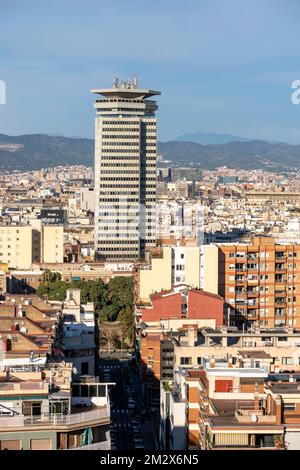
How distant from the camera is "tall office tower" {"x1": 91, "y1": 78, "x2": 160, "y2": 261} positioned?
34.0 meters

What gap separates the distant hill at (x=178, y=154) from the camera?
85.1 m

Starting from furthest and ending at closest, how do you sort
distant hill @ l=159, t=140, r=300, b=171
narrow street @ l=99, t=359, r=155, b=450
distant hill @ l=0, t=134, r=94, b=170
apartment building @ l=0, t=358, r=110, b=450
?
1. distant hill @ l=159, t=140, r=300, b=171
2. distant hill @ l=0, t=134, r=94, b=170
3. narrow street @ l=99, t=359, r=155, b=450
4. apartment building @ l=0, t=358, r=110, b=450

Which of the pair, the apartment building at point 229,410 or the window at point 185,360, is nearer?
the apartment building at point 229,410

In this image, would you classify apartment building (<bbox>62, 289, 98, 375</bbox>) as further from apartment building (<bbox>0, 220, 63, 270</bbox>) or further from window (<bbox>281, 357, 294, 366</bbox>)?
apartment building (<bbox>0, 220, 63, 270</bbox>)

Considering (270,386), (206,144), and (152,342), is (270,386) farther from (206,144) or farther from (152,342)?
(206,144)

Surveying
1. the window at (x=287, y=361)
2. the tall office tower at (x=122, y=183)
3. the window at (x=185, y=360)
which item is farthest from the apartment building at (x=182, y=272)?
the tall office tower at (x=122, y=183)

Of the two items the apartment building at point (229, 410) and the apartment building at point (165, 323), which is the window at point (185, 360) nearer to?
the apartment building at point (229, 410)

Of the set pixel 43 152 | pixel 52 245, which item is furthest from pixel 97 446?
pixel 43 152

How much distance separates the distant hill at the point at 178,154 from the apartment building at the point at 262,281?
205 feet

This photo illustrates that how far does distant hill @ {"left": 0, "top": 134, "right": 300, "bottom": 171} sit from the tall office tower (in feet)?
153

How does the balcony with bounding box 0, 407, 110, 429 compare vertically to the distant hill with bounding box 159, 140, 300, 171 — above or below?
below

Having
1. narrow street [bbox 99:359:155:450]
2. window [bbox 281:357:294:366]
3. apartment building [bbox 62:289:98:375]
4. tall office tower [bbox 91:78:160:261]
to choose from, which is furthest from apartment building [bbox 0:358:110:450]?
tall office tower [bbox 91:78:160:261]

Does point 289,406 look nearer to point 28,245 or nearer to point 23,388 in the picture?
point 23,388
